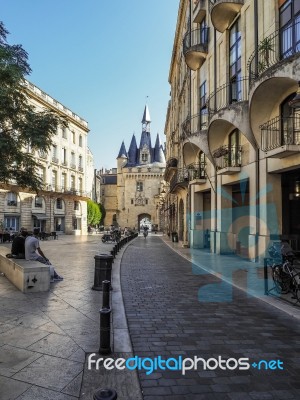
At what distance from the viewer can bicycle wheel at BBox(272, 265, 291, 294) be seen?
771 centimetres

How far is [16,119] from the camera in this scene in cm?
1068

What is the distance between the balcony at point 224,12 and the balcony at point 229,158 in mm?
6060

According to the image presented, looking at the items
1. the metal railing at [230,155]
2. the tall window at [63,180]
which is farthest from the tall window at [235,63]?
the tall window at [63,180]

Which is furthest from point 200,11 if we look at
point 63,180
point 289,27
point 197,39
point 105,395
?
point 63,180

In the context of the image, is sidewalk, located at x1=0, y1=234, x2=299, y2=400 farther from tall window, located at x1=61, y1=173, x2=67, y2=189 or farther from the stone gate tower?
the stone gate tower

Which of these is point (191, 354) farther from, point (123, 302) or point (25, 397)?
point (123, 302)

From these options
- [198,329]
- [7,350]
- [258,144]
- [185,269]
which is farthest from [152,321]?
[258,144]

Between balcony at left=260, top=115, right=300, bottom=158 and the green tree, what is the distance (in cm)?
701

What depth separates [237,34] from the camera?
52.4ft

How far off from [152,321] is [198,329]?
0.86 meters

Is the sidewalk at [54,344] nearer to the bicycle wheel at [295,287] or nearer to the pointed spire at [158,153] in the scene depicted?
the bicycle wheel at [295,287]

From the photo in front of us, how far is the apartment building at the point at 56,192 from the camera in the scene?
37688 mm

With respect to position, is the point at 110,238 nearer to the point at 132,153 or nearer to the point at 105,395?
the point at 105,395

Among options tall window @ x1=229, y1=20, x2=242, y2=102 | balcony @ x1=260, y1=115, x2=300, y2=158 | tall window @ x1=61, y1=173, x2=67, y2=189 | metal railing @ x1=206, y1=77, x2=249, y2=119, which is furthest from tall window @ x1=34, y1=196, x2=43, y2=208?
Answer: balcony @ x1=260, y1=115, x2=300, y2=158
